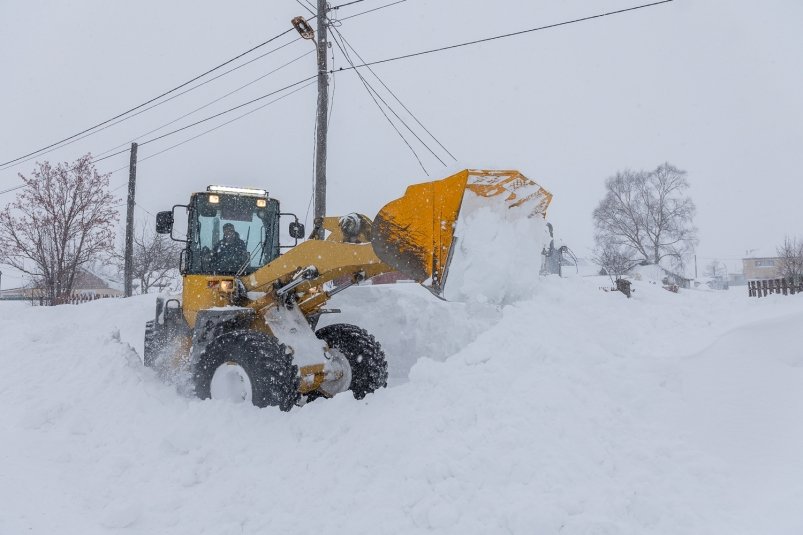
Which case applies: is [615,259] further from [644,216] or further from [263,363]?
[263,363]

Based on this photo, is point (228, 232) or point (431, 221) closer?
point (431, 221)

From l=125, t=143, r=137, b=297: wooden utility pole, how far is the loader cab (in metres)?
11.8

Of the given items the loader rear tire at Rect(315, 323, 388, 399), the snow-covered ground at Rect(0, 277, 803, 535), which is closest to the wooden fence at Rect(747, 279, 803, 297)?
the snow-covered ground at Rect(0, 277, 803, 535)

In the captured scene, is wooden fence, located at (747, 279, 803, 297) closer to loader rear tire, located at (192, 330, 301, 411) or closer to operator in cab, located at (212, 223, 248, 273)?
operator in cab, located at (212, 223, 248, 273)

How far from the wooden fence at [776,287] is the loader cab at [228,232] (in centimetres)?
1612

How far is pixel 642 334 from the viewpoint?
646 centimetres

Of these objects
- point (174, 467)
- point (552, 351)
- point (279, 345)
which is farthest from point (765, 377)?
point (174, 467)

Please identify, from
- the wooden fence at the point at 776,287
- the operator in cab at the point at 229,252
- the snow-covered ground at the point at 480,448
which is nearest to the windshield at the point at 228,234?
the operator in cab at the point at 229,252

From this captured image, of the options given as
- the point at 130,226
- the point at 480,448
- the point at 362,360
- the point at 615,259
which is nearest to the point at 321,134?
the point at 362,360

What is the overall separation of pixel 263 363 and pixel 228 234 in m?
2.44

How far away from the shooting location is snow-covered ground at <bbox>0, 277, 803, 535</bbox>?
11.0 ft

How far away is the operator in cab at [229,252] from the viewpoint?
22.2 ft

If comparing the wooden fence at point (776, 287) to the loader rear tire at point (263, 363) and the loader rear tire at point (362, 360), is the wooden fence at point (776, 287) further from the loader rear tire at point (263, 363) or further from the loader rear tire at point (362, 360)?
the loader rear tire at point (263, 363)

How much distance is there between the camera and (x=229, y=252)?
6.84m
